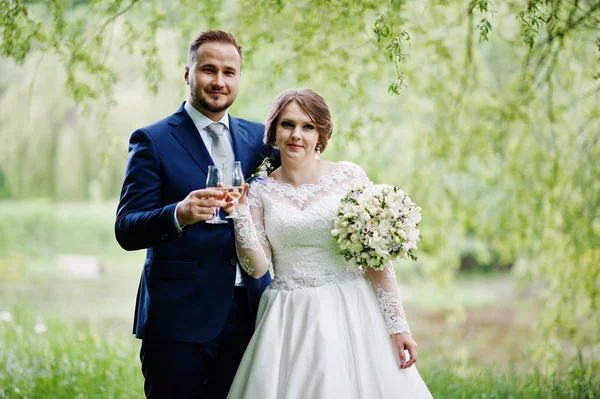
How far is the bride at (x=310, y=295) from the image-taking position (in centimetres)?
329

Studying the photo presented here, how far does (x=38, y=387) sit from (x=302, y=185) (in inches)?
108

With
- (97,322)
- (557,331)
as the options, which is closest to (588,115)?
(557,331)

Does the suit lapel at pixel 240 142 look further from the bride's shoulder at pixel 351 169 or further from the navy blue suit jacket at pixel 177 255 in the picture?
the bride's shoulder at pixel 351 169

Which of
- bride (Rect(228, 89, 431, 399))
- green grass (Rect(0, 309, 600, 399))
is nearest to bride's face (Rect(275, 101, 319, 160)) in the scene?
bride (Rect(228, 89, 431, 399))

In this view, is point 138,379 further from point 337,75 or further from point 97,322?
point 97,322

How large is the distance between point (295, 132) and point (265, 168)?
302mm

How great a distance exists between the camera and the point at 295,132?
11.6 ft

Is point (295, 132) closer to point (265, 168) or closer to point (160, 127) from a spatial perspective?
point (265, 168)

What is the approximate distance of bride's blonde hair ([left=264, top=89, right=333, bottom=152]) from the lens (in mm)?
3559

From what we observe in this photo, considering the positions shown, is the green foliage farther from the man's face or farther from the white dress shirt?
the man's face

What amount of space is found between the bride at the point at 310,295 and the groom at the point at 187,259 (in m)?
0.16

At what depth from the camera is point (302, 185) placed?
3631mm

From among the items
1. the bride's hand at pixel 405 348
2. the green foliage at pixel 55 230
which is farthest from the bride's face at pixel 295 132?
the green foliage at pixel 55 230

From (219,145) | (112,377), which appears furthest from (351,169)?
(112,377)
